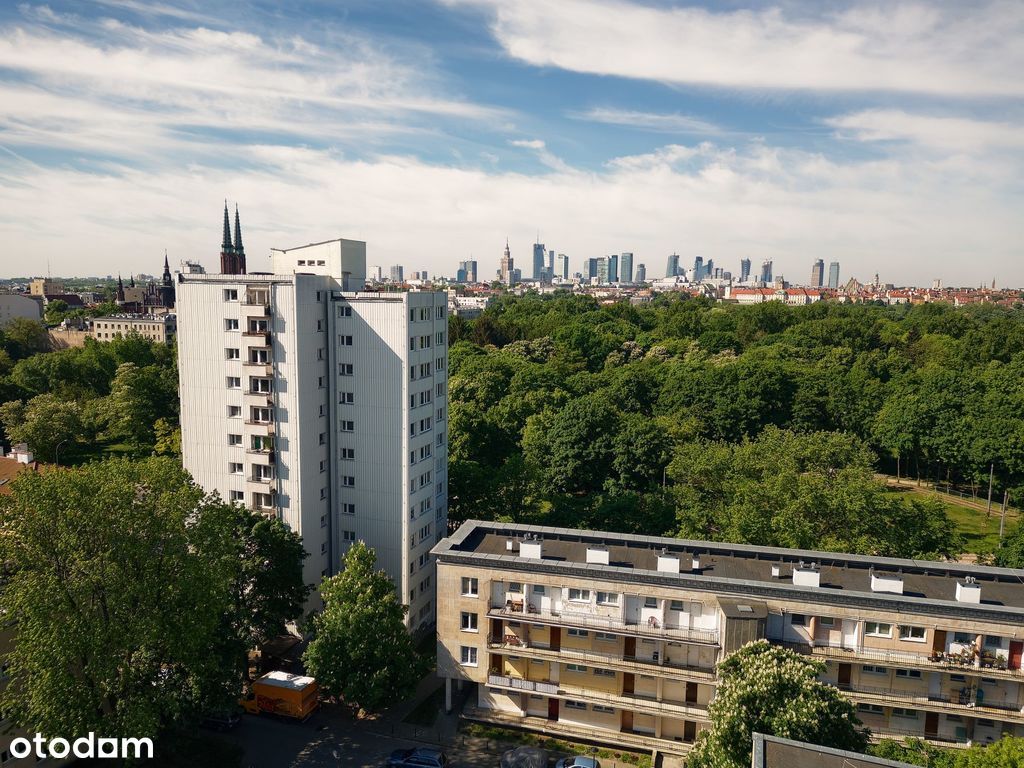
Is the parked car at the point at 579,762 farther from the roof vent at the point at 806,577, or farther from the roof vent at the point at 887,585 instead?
the roof vent at the point at 887,585

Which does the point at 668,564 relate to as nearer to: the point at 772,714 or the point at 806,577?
the point at 806,577

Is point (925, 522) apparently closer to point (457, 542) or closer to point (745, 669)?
point (745, 669)

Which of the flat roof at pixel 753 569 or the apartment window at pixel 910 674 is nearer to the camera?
the flat roof at pixel 753 569

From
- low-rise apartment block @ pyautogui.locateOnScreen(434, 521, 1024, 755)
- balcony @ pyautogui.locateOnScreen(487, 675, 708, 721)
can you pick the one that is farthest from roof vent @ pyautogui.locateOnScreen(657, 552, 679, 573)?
balcony @ pyautogui.locateOnScreen(487, 675, 708, 721)

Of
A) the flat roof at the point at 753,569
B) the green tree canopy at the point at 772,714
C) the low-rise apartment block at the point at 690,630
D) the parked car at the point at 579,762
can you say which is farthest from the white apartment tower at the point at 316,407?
the green tree canopy at the point at 772,714

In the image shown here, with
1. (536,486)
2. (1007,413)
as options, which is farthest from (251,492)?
(1007,413)

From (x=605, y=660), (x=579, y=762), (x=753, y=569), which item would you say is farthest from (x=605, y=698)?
(x=753, y=569)

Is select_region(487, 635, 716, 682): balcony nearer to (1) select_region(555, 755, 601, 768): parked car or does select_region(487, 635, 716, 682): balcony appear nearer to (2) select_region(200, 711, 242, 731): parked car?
(1) select_region(555, 755, 601, 768): parked car
